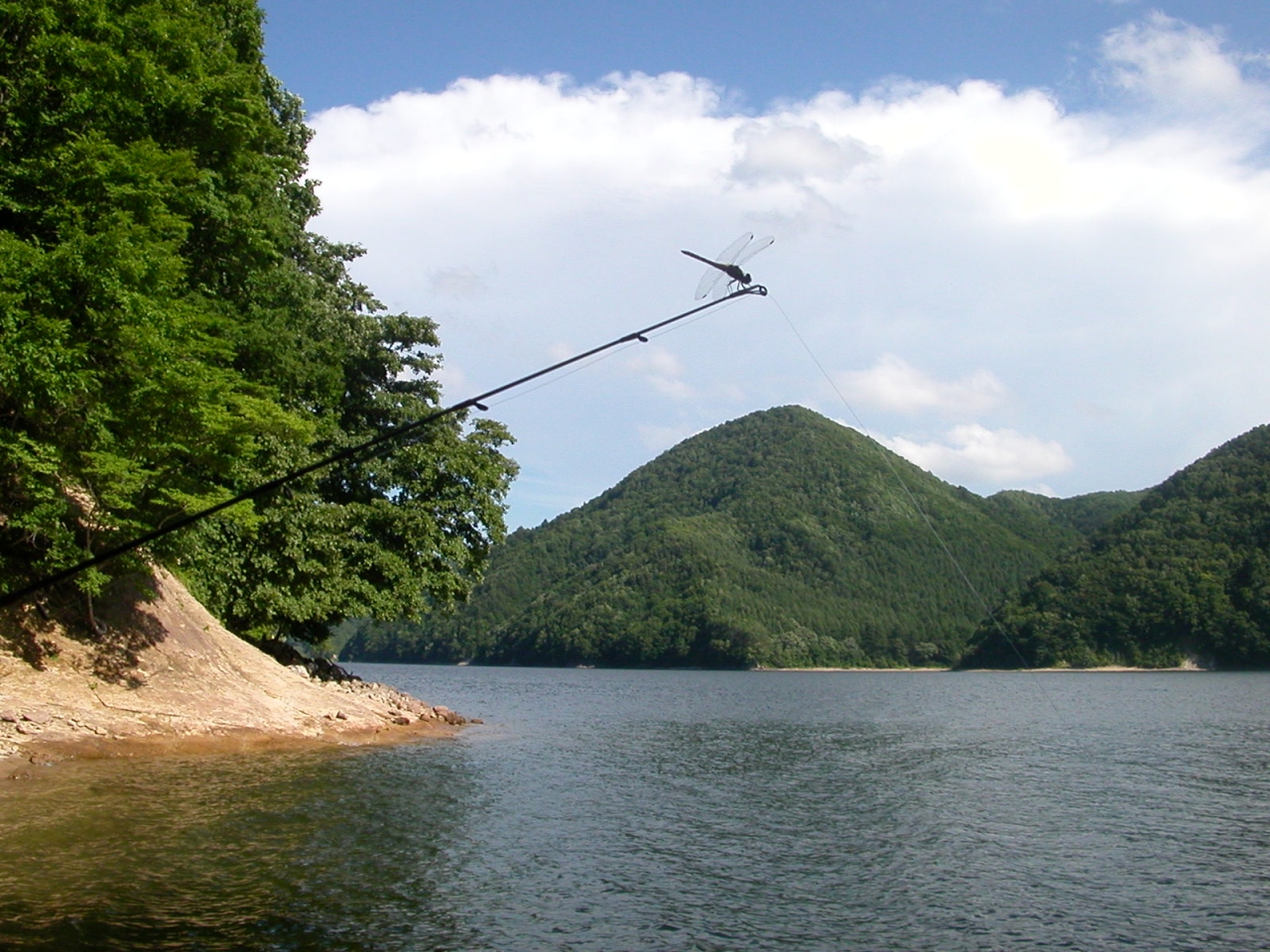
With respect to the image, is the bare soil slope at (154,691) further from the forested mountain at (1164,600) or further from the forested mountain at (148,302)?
the forested mountain at (1164,600)

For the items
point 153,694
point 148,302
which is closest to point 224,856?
point 148,302

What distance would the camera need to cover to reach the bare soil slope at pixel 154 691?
930 inches

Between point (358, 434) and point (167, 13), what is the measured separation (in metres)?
17.4

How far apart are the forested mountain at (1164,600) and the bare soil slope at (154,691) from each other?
378ft

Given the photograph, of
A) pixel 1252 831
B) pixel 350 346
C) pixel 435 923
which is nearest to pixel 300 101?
pixel 350 346

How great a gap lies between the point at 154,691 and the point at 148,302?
427 inches

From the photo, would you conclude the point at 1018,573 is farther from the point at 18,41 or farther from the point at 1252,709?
the point at 18,41

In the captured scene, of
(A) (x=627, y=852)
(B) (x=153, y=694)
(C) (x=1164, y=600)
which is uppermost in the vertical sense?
(C) (x=1164, y=600)

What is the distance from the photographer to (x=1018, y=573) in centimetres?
19825

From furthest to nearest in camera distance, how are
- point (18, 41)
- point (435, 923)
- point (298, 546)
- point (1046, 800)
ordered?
point (298, 546)
point (1046, 800)
point (18, 41)
point (435, 923)

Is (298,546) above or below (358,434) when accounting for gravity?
below

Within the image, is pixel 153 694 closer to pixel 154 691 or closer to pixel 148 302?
pixel 154 691

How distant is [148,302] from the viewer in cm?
2142

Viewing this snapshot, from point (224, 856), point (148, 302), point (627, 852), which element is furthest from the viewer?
point (148, 302)
